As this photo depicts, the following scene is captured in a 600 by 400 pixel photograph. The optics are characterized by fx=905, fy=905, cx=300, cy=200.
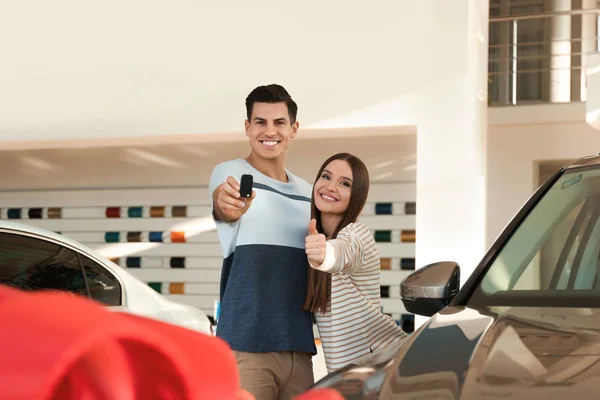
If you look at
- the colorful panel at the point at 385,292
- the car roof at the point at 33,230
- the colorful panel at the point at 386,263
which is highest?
the car roof at the point at 33,230

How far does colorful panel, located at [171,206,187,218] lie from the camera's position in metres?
11.4

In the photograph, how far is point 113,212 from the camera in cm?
1165

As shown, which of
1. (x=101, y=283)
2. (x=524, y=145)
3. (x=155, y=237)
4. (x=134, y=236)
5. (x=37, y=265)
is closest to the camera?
(x=37, y=265)

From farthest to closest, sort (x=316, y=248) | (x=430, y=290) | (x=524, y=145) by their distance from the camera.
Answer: (x=524, y=145), (x=316, y=248), (x=430, y=290)

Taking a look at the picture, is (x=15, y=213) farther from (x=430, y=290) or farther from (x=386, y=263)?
(x=430, y=290)

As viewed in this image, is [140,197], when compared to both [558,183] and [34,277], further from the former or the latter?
[558,183]

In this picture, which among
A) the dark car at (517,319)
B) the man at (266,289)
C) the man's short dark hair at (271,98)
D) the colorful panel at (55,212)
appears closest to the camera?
the dark car at (517,319)

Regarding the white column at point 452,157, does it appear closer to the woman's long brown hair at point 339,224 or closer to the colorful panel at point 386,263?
the colorful panel at point 386,263

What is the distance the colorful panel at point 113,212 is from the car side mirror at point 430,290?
31.0 feet

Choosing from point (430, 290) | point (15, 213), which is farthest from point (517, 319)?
point (15, 213)

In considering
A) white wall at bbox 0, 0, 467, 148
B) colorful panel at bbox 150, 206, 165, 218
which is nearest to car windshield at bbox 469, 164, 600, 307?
white wall at bbox 0, 0, 467, 148

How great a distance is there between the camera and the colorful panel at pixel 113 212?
1164 cm

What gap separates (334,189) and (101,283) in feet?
7.37

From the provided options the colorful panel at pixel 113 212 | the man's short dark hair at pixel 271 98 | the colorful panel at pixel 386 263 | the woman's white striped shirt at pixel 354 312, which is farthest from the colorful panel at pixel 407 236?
the woman's white striped shirt at pixel 354 312
